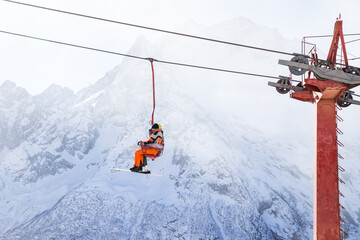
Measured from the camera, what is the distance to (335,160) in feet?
29.3

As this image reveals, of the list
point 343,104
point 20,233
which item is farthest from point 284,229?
point 343,104

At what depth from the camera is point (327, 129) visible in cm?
907

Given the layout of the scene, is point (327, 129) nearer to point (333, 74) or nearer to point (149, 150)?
point (333, 74)

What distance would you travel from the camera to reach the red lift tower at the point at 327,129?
8.70m

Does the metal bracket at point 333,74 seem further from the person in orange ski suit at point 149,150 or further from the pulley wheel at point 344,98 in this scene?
the person in orange ski suit at point 149,150

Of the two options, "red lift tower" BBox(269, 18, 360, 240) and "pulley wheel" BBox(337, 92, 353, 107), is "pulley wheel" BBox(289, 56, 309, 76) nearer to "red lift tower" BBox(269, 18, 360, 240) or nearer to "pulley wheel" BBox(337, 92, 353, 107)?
"red lift tower" BBox(269, 18, 360, 240)

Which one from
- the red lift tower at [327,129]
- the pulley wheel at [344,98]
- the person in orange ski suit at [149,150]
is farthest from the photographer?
the person in orange ski suit at [149,150]

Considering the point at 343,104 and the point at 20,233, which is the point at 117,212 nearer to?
the point at 20,233

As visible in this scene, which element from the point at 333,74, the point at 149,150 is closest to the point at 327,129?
the point at 333,74

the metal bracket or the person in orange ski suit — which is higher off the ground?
the metal bracket

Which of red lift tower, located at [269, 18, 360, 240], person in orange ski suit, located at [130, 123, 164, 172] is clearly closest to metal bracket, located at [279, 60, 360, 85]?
red lift tower, located at [269, 18, 360, 240]

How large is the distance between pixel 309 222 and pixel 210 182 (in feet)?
177

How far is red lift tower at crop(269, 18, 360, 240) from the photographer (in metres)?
8.70

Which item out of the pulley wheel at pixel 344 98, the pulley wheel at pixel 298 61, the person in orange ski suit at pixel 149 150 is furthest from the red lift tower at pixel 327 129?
the person in orange ski suit at pixel 149 150
